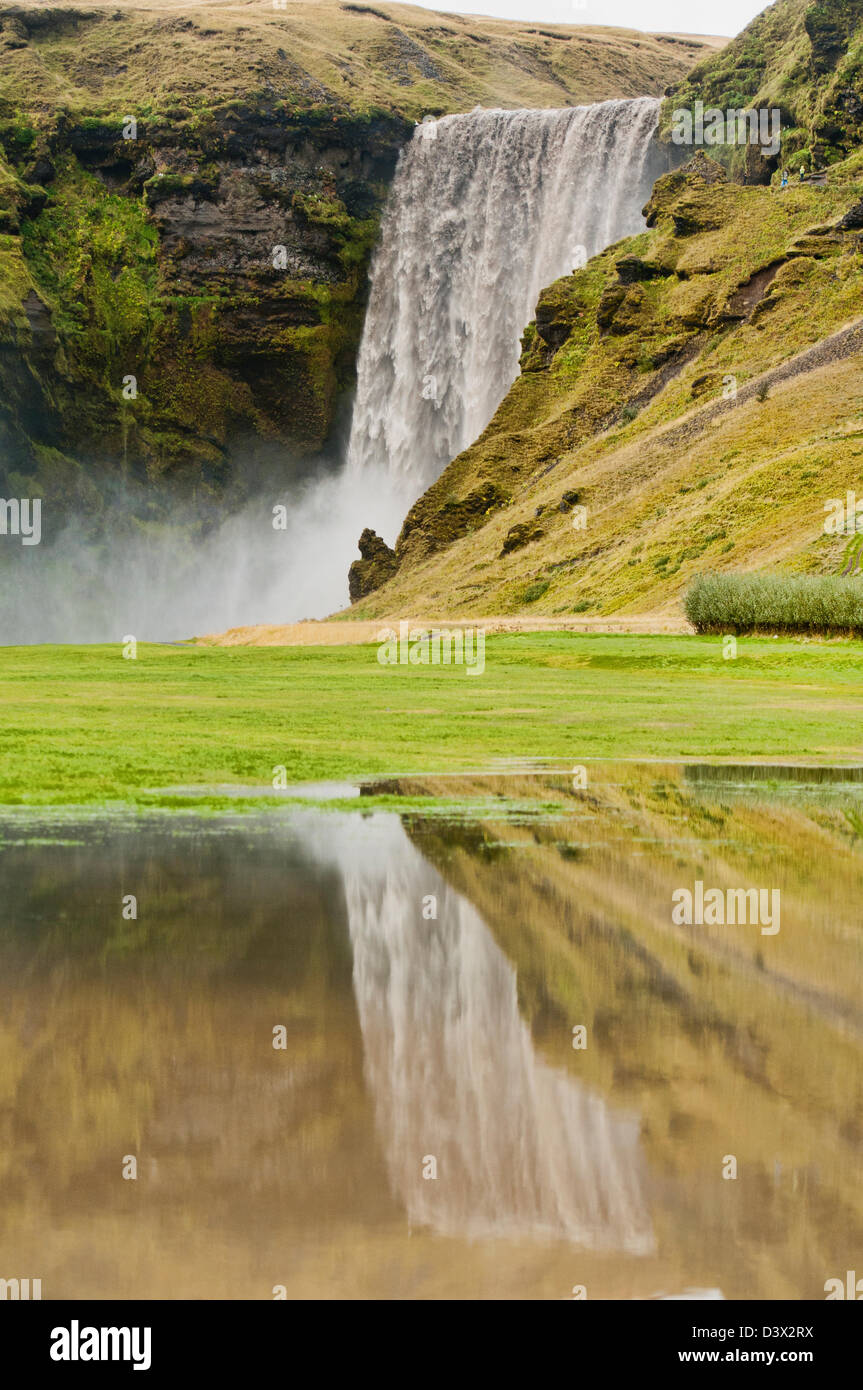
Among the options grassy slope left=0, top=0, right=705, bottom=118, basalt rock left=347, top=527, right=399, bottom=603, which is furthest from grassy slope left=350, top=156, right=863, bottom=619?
grassy slope left=0, top=0, right=705, bottom=118

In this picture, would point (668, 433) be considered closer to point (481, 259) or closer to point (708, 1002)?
point (481, 259)

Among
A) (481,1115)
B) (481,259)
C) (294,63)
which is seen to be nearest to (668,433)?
(481,259)

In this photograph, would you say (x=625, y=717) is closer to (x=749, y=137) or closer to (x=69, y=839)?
(x=69, y=839)

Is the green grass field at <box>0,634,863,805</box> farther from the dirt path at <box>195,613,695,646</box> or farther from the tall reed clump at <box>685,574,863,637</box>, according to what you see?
the dirt path at <box>195,613,695,646</box>

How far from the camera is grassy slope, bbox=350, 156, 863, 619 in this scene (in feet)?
197

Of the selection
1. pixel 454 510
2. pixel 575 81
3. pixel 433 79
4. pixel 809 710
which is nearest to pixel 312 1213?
pixel 809 710

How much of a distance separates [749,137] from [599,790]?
280 feet

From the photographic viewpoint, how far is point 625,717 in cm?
2467

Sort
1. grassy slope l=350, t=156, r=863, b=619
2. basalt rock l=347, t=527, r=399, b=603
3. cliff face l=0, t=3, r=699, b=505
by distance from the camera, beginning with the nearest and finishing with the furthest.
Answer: grassy slope l=350, t=156, r=863, b=619
basalt rock l=347, t=527, r=399, b=603
cliff face l=0, t=3, r=699, b=505

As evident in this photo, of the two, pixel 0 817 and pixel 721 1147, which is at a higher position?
pixel 0 817

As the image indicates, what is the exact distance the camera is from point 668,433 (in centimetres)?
7288

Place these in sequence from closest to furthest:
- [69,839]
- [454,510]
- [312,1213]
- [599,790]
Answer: [312,1213] → [69,839] → [599,790] → [454,510]

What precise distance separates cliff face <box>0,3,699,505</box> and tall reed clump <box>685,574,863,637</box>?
211ft

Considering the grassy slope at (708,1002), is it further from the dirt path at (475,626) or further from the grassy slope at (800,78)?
the grassy slope at (800,78)
